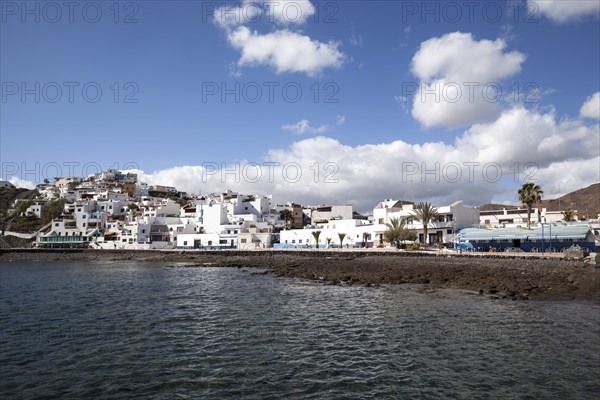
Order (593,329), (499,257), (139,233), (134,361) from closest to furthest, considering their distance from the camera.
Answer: (134,361) < (593,329) < (499,257) < (139,233)

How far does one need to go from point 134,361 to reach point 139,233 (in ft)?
309

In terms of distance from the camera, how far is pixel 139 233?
10262 centimetres

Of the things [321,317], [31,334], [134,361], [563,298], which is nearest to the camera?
[134,361]

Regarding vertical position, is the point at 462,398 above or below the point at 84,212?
below

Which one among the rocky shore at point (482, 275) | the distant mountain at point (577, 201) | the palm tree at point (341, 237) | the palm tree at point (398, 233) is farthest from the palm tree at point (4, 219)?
the distant mountain at point (577, 201)

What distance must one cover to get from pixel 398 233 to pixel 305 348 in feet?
187

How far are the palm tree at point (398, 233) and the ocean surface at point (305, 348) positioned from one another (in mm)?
41962

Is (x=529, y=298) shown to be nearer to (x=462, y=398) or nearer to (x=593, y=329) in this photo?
(x=593, y=329)

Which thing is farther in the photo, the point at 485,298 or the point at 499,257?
the point at 499,257

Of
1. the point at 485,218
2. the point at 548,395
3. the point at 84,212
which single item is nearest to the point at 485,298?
the point at 548,395

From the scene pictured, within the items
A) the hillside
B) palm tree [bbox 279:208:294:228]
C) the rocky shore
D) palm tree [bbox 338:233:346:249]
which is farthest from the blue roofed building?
the hillside

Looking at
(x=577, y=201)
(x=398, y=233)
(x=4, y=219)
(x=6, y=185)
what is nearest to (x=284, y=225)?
(x=398, y=233)

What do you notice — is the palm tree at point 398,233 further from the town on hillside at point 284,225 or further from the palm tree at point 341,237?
the palm tree at point 341,237

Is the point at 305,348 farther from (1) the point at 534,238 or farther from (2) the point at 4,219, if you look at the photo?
(2) the point at 4,219
